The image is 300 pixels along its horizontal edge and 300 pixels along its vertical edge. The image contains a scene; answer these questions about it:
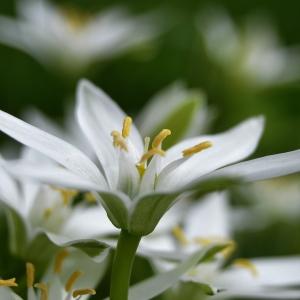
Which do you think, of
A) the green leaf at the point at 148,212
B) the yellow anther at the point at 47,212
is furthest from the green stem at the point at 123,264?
the yellow anther at the point at 47,212

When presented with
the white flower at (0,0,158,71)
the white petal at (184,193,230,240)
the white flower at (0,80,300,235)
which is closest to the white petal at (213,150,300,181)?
the white flower at (0,80,300,235)

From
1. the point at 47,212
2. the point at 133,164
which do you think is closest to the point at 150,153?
the point at 133,164

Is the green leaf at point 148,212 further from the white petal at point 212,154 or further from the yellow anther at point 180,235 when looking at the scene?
the yellow anther at point 180,235

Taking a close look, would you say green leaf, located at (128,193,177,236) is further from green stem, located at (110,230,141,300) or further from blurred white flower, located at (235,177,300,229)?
blurred white flower, located at (235,177,300,229)

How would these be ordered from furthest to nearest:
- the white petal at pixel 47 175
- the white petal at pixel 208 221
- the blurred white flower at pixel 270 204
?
1. the blurred white flower at pixel 270 204
2. the white petal at pixel 208 221
3. the white petal at pixel 47 175

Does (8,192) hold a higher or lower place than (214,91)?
lower

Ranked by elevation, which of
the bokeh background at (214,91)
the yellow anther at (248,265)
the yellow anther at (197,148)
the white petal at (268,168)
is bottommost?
the white petal at (268,168)

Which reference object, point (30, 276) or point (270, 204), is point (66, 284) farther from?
point (270, 204)
